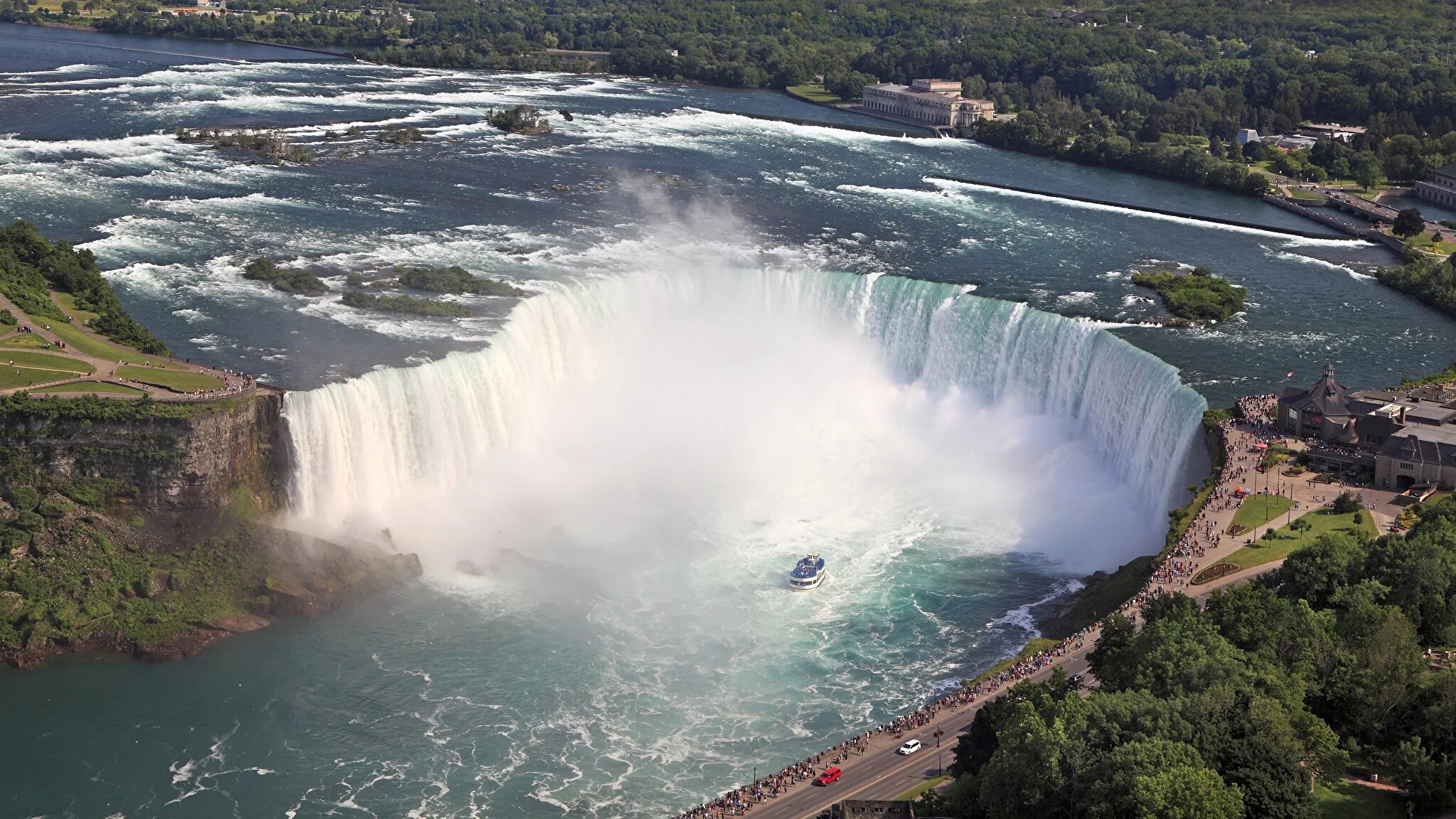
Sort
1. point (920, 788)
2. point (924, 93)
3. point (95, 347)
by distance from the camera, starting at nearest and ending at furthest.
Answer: point (920, 788)
point (95, 347)
point (924, 93)

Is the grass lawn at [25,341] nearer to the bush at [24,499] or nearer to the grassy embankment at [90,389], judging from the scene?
the grassy embankment at [90,389]

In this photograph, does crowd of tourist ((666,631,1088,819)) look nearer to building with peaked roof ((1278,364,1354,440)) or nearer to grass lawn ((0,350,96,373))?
building with peaked roof ((1278,364,1354,440))

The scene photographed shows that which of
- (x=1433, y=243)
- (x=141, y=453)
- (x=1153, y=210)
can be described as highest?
(x=1433, y=243)

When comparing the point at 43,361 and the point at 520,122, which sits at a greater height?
the point at 520,122

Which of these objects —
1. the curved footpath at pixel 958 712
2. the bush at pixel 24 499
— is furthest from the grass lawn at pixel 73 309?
the curved footpath at pixel 958 712

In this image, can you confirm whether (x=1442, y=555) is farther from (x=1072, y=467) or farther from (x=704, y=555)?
(x=704, y=555)

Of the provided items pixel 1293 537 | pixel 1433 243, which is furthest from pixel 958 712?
pixel 1433 243

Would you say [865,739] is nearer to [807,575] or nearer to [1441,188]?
[807,575]

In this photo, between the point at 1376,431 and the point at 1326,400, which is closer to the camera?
the point at 1376,431

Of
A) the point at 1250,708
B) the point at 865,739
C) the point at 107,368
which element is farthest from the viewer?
the point at 107,368
